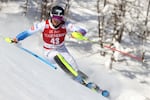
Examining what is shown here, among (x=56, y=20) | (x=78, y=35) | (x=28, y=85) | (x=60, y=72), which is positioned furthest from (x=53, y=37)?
(x=28, y=85)

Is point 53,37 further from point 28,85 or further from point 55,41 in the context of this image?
point 28,85

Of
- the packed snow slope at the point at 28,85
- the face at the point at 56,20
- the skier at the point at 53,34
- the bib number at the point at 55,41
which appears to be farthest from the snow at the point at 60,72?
the face at the point at 56,20

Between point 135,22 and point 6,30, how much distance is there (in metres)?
4.94

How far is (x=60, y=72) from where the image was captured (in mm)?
8922

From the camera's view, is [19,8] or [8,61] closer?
[8,61]

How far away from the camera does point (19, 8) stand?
54.4 feet

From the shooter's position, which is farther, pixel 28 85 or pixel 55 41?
pixel 55 41

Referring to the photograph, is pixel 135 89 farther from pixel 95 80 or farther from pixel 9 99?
pixel 9 99

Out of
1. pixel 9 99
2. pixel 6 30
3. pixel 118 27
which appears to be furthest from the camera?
pixel 6 30

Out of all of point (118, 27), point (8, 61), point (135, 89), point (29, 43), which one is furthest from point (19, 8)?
point (8, 61)

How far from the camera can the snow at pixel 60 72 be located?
5.38 m

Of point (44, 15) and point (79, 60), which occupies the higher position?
point (44, 15)

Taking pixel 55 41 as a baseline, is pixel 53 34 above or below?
above

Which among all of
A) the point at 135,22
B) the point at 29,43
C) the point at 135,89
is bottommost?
the point at 135,89
